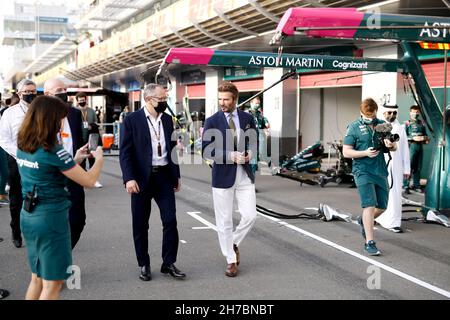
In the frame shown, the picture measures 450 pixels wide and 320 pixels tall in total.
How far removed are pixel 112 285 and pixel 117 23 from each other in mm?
39217

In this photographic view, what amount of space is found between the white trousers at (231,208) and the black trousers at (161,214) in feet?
1.57

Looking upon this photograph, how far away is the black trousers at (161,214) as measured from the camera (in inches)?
210

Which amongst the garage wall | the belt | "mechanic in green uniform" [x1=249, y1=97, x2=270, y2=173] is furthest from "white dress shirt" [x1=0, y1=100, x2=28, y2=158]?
the garage wall

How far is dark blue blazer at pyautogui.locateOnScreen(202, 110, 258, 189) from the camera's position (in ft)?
18.0

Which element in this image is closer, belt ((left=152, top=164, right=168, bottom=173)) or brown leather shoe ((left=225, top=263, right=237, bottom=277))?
belt ((left=152, top=164, right=168, bottom=173))

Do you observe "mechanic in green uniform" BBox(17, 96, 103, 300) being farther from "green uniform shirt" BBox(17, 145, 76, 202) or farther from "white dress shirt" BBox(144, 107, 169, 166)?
"white dress shirt" BBox(144, 107, 169, 166)

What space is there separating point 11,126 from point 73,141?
34.7 inches

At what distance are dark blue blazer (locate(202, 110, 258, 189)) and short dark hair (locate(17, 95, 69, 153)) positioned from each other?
6.85 feet

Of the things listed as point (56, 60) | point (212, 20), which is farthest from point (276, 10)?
point (56, 60)

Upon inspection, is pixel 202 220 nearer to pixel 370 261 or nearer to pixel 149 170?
pixel 370 261

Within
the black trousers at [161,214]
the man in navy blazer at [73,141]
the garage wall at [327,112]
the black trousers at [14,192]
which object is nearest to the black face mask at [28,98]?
the man in navy blazer at [73,141]

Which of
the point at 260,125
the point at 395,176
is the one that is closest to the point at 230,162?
the point at 395,176

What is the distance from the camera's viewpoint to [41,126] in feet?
11.7

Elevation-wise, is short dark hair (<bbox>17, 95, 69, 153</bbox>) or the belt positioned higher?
short dark hair (<bbox>17, 95, 69, 153</bbox>)
